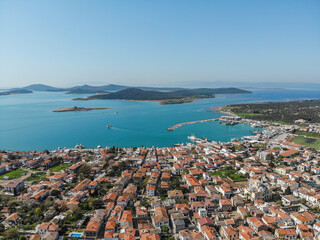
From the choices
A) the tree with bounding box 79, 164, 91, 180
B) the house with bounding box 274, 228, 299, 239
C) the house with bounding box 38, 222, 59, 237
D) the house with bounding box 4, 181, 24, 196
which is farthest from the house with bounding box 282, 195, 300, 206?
the house with bounding box 4, 181, 24, 196

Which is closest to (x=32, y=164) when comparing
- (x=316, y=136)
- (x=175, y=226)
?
(x=175, y=226)

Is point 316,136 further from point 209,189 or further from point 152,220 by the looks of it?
Answer: point 152,220

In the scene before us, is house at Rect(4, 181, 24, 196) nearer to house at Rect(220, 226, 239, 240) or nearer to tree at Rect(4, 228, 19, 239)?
tree at Rect(4, 228, 19, 239)

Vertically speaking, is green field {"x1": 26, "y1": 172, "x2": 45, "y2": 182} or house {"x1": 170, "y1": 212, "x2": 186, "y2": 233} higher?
house {"x1": 170, "y1": 212, "x2": 186, "y2": 233}

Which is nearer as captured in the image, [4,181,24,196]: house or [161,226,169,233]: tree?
[161,226,169,233]: tree

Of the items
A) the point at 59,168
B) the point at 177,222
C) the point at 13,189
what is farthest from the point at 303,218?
the point at 59,168

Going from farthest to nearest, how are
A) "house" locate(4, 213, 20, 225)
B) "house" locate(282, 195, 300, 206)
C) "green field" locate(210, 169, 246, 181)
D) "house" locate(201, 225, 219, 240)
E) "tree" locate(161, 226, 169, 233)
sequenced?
"green field" locate(210, 169, 246, 181) < "house" locate(282, 195, 300, 206) < "house" locate(4, 213, 20, 225) < "tree" locate(161, 226, 169, 233) < "house" locate(201, 225, 219, 240)

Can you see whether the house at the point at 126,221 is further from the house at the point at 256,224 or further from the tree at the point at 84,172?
the tree at the point at 84,172
